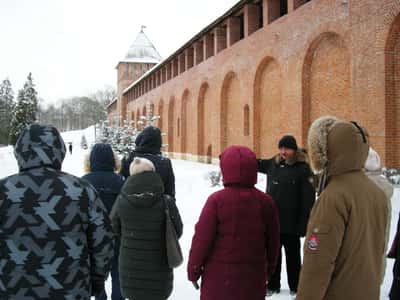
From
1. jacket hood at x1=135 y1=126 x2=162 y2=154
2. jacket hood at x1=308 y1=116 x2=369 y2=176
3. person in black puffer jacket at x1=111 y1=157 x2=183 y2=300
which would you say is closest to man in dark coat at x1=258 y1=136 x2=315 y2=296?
jacket hood at x1=135 y1=126 x2=162 y2=154

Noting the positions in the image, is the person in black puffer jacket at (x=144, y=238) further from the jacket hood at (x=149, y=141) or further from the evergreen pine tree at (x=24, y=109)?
the evergreen pine tree at (x=24, y=109)

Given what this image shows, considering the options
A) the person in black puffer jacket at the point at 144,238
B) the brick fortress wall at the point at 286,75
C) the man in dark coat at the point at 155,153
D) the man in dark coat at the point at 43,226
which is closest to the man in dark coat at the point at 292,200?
the man in dark coat at the point at 155,153

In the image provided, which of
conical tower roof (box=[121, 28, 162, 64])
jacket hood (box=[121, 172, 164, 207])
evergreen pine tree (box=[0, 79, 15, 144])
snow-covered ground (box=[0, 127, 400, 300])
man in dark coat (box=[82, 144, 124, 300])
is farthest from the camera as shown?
evergreen pine tree (box=[0, 79, 15, 144])

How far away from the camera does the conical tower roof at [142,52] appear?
5722 centimetres

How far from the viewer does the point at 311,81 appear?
586 inches

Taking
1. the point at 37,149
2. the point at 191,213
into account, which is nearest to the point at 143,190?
the point at 37,149

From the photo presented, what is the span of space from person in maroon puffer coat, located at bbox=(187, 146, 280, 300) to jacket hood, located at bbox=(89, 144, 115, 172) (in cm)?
191

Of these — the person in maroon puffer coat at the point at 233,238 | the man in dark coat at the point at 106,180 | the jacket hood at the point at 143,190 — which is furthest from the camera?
the man in dark coat at the point at 106,180

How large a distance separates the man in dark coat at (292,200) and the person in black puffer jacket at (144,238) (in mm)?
1727

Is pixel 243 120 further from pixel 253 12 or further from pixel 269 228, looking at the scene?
pixel 269 228

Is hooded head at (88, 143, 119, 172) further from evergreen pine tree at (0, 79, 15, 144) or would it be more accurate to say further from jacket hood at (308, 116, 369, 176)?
evergreen pine tree at (0, 79, 15, 144)

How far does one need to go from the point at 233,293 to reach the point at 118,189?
2.04m

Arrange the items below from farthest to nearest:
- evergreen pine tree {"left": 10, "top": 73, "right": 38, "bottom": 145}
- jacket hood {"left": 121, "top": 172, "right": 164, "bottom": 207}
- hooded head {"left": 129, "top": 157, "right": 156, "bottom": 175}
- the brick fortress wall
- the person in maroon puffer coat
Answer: evergreen pine tree {"left": 10, "top": 73, "right": 38, "bottom": 145} → the brick fortress wall → hooded head {"left": 129, "top": 157, "right": 156, "bottom": 175} → jacket hood {"left": 121, "top": 172, "right": 164, "bottom": 207} → the person in maroon puffer coat

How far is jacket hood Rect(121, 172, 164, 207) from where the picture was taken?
3.50 m
